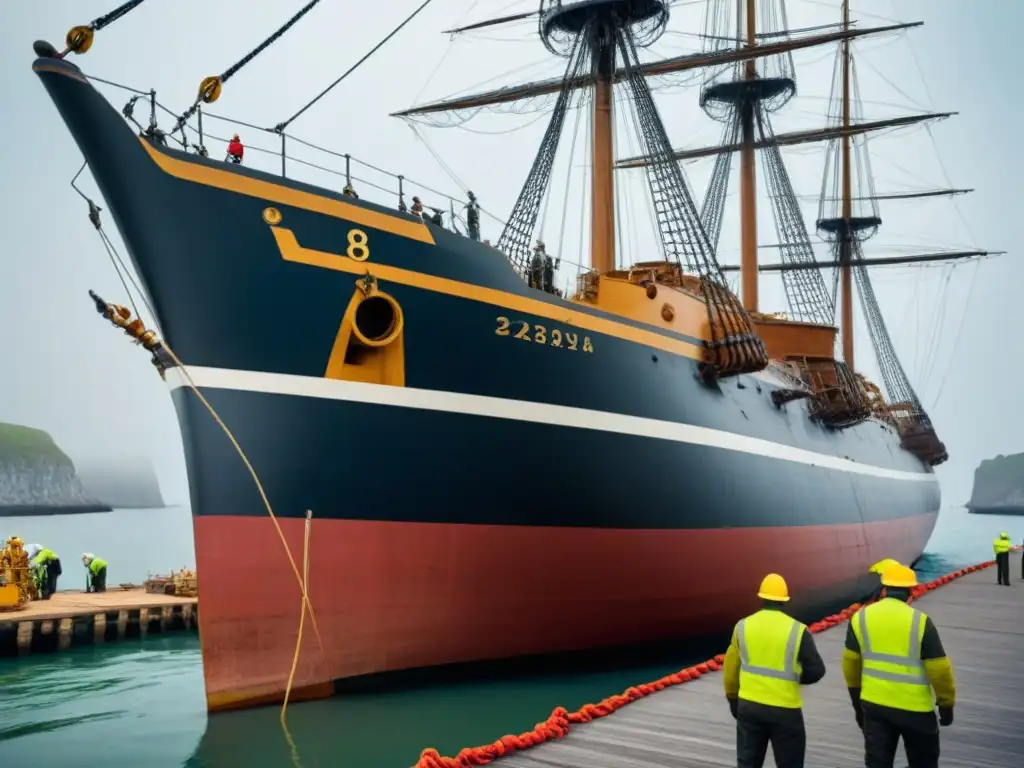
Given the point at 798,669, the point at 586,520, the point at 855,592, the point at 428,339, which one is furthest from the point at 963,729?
the point at 855,592

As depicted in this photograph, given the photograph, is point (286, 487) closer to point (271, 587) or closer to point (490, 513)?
point (271, 587)

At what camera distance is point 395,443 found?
9062mm

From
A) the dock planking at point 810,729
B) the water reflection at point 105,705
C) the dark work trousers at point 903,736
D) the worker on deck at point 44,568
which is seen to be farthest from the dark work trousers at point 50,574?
the dark work trousers at point 903,736

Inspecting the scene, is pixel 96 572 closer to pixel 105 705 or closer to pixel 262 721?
pixel 105 705

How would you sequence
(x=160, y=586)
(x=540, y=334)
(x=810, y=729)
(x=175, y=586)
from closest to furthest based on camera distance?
(x=810, y=729) → (x=540, y=334) → (x=175, y=586) → (x=160, y=586)

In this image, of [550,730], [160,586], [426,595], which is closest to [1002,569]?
[426,595]

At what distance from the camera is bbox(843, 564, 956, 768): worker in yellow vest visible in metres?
4.17

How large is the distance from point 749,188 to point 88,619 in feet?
63.1

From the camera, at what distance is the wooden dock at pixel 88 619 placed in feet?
44.7

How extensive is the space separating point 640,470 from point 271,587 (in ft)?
15.2

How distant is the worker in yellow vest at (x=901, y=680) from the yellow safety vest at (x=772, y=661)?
1.14ft

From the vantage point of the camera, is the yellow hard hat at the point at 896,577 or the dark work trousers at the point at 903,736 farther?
the yellow hard hat at the point at 896,577

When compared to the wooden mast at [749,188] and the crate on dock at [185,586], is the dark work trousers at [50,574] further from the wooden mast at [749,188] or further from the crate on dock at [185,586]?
the wooden mast at [749,188]

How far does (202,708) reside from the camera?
9.95 m
